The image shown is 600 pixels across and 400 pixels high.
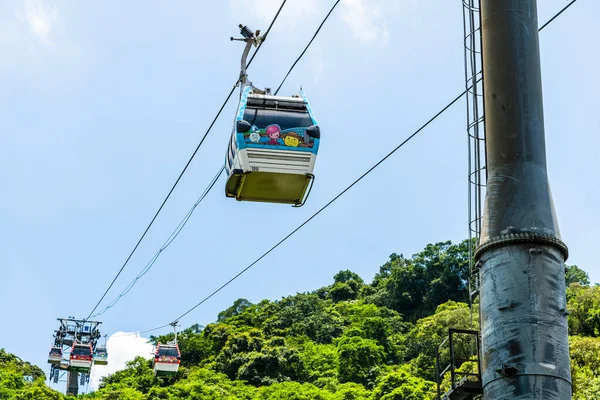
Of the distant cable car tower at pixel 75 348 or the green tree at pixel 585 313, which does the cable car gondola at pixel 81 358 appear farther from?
the green tree at pixel 585 313

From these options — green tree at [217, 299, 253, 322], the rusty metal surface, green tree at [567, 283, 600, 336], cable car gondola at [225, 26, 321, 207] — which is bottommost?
the rusty metal surface

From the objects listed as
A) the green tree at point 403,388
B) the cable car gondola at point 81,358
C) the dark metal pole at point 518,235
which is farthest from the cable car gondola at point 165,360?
the dark metal pole at point 518,235

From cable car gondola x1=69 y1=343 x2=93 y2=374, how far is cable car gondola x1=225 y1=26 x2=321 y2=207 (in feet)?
83.9

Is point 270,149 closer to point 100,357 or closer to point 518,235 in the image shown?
point 518,235

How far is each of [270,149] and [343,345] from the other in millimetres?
46543

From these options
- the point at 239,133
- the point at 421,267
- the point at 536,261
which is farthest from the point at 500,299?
the point at 421,267

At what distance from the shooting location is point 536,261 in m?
6.26

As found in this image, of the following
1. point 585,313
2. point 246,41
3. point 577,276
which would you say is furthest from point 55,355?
point 577,276

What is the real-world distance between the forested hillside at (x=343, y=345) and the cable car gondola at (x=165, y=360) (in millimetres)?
11878

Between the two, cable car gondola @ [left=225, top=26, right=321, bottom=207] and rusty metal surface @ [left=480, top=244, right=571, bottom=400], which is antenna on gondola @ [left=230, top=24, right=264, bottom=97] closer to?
cable car gondola @ [left=225, top=26, right=321, bottom=207]

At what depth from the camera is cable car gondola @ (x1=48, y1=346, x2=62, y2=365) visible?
39312 millimetres

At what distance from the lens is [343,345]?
193 feet

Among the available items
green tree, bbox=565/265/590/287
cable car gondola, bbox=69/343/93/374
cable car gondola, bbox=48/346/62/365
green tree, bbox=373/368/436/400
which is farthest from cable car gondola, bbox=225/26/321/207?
green tree, bbox=565/265/590/287

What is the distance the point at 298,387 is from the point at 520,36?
4523 cm
